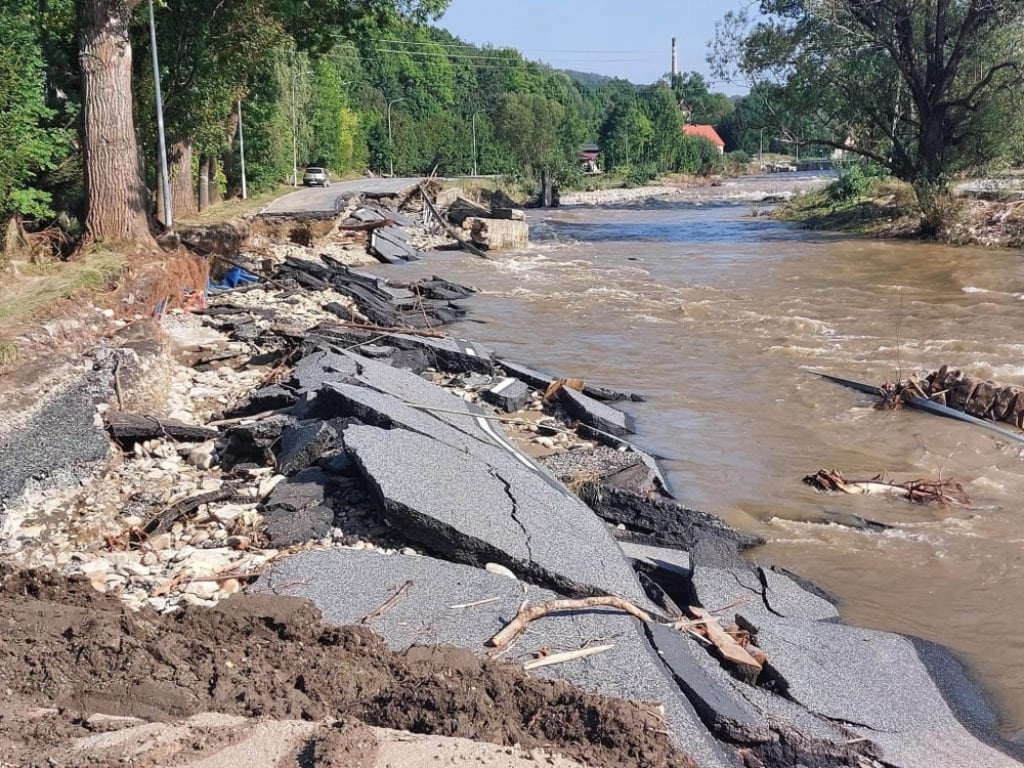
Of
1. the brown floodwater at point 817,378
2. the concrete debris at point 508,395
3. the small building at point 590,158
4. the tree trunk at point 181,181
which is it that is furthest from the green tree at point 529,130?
the concrete debris at point 508,395

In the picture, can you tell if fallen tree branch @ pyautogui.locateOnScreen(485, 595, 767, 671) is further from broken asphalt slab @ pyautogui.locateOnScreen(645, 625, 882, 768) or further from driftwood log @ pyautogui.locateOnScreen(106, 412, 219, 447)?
driftwood log @ pyautogui.locateOnScreen(106, 412, 219, 447)

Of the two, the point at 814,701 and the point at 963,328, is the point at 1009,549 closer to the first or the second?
the point at 814,701

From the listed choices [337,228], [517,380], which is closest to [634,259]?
[337,228]

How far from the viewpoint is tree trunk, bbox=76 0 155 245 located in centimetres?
1324

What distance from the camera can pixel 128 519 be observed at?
5.71 metres

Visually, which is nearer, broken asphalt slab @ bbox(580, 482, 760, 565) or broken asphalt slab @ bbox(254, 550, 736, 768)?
→ broken asphalt slab @ bbox(254, 550, 736, 768)

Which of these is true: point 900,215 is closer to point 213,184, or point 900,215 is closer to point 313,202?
point 313,202

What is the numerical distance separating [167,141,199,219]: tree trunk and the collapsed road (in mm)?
14381

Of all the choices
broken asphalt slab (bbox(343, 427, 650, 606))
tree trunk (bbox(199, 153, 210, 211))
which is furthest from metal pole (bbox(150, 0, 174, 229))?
broken asphalt slab (bbox(343, 427, 650, 606))

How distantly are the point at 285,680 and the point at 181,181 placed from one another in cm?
2105

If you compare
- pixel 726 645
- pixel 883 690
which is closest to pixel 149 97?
pixel 726 645

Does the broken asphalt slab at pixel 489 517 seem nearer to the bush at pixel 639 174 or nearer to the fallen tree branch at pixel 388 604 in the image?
the fallen tree branch at pixel 388 604

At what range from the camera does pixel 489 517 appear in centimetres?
528

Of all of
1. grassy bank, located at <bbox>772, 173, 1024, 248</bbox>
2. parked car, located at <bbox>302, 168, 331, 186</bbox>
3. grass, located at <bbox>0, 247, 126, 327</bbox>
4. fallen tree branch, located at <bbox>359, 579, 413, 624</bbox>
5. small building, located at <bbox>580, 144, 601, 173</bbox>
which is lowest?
fallen tree branch, located at <bbox>359, 579, 413, 624</bbox>
